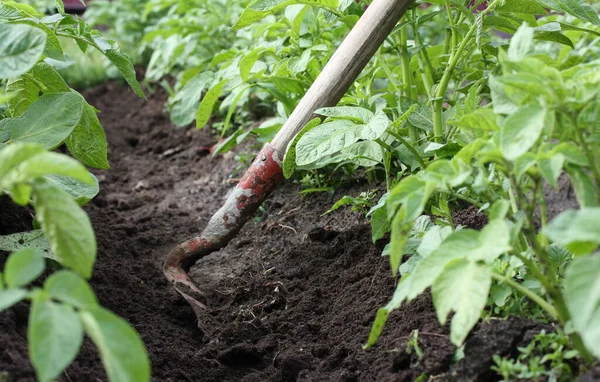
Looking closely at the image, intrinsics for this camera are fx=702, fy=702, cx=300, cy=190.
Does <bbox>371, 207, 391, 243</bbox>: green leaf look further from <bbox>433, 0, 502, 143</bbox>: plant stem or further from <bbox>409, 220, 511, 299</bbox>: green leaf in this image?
<bbox>409, 220, 511, 299</bbox>: green leaf

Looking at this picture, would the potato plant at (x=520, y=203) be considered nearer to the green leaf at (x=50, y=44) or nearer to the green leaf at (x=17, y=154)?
the green leaf at (x=17, y=154)

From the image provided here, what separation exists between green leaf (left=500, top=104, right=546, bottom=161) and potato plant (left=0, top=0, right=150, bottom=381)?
668 millimetres

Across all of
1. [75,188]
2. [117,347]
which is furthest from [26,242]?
[117,347]

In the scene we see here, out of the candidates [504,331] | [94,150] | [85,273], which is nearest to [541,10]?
[504,331]

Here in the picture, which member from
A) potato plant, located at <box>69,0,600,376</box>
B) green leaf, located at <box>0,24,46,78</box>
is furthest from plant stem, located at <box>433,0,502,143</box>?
green leaf, located at <box>0,24,46,78</box>

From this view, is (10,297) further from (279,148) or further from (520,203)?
(279,148)

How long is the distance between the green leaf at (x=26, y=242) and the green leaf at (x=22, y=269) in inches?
28.3

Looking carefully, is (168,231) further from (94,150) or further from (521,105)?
(521,105)

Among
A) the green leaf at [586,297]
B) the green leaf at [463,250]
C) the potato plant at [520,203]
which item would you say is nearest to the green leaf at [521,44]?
the potato plant at [520,203]

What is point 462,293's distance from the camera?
3.83 feet

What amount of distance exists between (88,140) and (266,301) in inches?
26.4

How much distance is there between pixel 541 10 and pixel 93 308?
1481 mm

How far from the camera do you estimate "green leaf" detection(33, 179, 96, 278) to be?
46.4 inches

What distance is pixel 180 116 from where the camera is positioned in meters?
2.88
